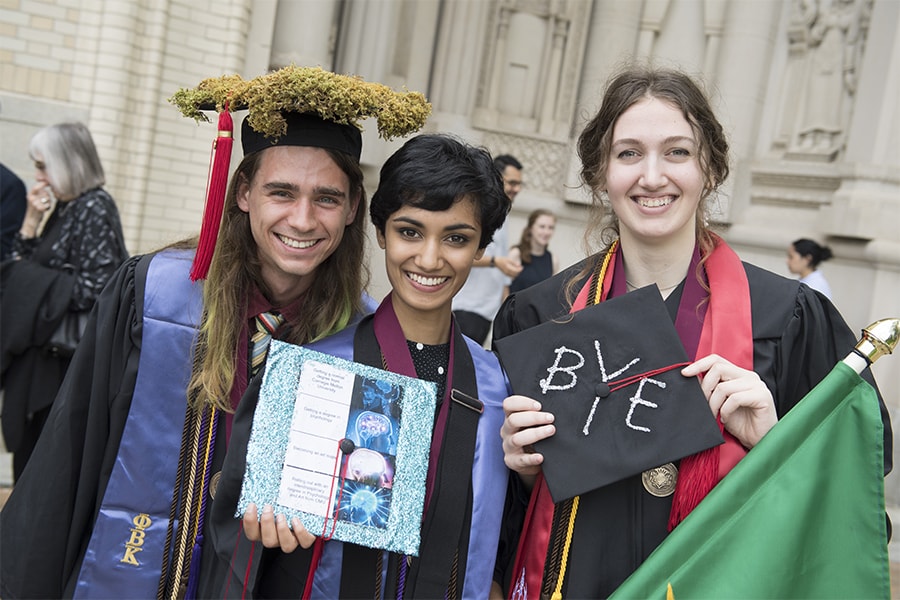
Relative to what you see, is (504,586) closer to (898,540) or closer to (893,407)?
(898,540)

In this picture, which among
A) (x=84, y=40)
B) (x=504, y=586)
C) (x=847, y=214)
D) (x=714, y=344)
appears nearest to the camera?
(x=714, y=344)

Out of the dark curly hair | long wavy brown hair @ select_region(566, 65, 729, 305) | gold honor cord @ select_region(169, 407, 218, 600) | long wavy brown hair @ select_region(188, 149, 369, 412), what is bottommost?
gold honor cord @ select_region(169, 407, 218, 600)

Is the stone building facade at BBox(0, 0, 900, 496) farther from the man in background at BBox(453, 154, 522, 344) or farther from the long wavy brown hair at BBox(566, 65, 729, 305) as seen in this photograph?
the long wavy brown hair at BBox(566, 65, 729, 305)

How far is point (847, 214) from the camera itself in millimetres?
8445

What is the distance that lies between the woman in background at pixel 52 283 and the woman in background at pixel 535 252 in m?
3.19

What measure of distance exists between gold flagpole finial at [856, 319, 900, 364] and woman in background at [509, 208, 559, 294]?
15.1 ft

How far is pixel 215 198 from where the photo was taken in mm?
2490

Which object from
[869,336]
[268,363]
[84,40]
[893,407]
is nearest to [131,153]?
[84,40]

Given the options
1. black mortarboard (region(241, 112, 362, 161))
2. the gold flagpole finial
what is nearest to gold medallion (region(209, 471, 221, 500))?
black mortarboard (region(241, 112, 362, 161))

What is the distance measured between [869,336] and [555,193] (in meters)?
7.89

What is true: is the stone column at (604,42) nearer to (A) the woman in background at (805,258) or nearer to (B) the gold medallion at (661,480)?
(A) the woman in background at (805,258)

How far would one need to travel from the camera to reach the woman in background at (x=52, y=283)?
4129mm

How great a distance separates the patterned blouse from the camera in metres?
4.16

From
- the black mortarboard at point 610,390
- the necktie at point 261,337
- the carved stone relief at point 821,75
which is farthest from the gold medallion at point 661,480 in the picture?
the carved stone relief at point 821,75
